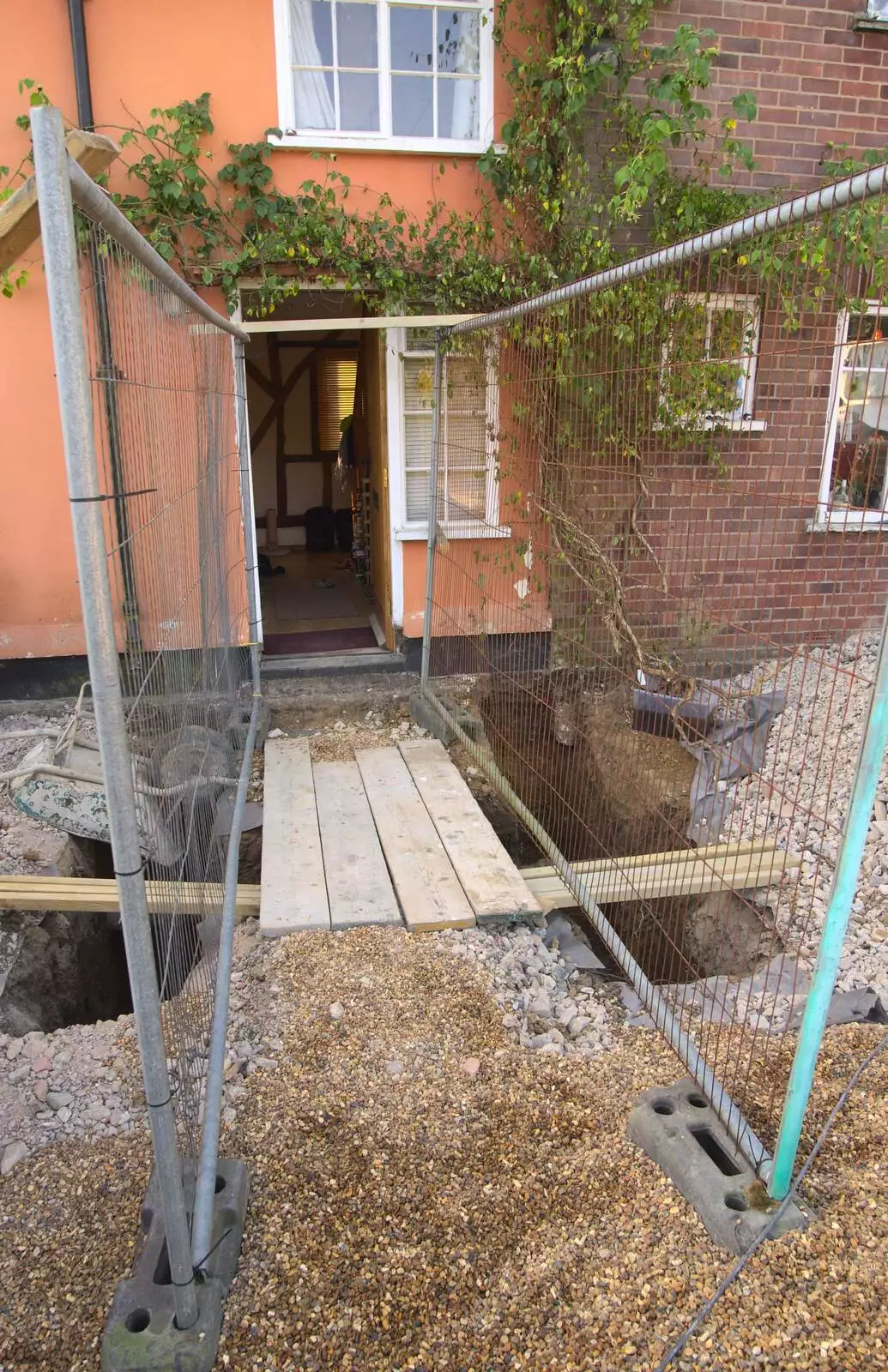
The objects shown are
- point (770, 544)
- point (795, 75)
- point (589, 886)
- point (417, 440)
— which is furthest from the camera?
point (417, 440)

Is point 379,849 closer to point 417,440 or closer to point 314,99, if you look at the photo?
point 417,440

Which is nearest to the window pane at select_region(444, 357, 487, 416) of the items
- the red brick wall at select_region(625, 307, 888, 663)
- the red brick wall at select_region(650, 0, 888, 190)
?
the red brick wall at select_region(625, 307, 888, 663)

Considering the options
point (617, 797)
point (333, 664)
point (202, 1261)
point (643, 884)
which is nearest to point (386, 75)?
point (333, 664)

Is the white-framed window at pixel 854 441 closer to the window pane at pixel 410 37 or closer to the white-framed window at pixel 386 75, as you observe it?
the white-framed window at pixel 386 75

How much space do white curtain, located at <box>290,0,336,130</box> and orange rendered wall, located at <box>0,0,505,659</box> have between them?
0.16 metres

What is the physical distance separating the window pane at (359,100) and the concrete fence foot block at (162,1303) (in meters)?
6.18

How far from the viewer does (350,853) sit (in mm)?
4047

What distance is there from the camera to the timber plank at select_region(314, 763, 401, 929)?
3555 mm

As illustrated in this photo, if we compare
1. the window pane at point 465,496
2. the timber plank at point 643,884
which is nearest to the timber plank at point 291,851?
the timber plank at point 643,884

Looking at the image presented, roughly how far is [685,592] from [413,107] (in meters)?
4.62

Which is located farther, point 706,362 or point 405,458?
point 405,458

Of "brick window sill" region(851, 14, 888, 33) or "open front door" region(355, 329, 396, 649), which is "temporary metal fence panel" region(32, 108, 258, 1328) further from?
"brick window sill" region(851, 14, 888, 33)

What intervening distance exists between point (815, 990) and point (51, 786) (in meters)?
3.40

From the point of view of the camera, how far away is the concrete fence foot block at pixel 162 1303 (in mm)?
1785
